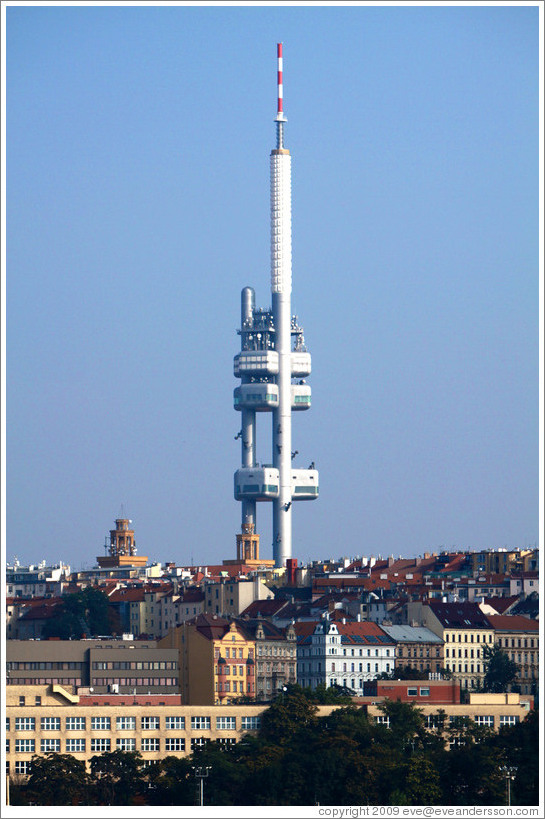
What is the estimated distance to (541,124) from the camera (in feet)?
149

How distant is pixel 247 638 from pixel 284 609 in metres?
22.1

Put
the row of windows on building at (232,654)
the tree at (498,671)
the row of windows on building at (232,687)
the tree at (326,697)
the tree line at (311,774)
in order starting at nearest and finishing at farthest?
the tree line at (311,774)
the tree at (326,697)
the row of windows on building at (232,687)
the row of windows on building at (232,654)
the tree at (498,671)

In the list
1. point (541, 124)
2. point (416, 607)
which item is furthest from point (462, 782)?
point (416, 607)

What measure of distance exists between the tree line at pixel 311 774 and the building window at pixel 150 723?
13.7 feet

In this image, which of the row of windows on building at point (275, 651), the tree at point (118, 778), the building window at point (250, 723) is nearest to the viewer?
the tree at point (118, 778)

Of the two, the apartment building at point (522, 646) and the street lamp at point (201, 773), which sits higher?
the apartment building at point (522, 646)

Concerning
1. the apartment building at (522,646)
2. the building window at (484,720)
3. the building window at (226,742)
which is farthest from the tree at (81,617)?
the building window at (226,742)

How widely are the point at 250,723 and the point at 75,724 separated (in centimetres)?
724

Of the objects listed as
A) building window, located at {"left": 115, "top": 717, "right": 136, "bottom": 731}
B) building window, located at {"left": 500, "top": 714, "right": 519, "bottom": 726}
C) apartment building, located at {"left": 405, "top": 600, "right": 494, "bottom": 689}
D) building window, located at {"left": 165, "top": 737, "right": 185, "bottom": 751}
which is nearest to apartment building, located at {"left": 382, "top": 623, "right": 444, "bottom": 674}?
apartment building, located at {"left": 405, "top": 600, "right": 494, "bottom": 689}

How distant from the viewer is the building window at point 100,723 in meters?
91.8

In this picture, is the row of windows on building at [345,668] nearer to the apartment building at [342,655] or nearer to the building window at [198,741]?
the apartment building at [342,655]

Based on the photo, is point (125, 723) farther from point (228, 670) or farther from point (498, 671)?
point (498, 671)

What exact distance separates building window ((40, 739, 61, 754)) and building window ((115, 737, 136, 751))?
2.38 m

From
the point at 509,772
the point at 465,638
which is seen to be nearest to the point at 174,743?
the point at 509,772
